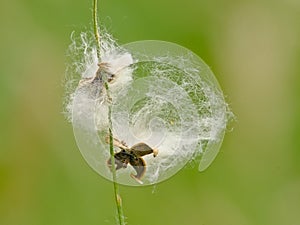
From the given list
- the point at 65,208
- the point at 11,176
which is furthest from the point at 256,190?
the point at 11,176

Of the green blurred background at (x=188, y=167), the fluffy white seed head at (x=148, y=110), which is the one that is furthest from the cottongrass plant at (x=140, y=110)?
the green blurred background at (x=188, y=167)

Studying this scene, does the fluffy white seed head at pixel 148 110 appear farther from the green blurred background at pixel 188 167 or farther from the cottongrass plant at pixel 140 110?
the green blurred background at pixel 188 167

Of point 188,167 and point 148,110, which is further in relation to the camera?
point 188,167

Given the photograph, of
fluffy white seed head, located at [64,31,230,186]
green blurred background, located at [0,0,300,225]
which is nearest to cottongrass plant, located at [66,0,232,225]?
fluffy white seed head, located at [64,31,230,186]

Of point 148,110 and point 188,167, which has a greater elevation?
point 188,167

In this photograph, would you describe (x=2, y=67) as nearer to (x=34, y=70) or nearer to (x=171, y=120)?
(x=34, y=70)

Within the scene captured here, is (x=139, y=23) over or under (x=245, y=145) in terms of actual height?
over

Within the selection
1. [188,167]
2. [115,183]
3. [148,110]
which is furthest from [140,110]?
[188,167]

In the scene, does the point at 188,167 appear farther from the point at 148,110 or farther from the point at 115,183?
the point at 115,183
